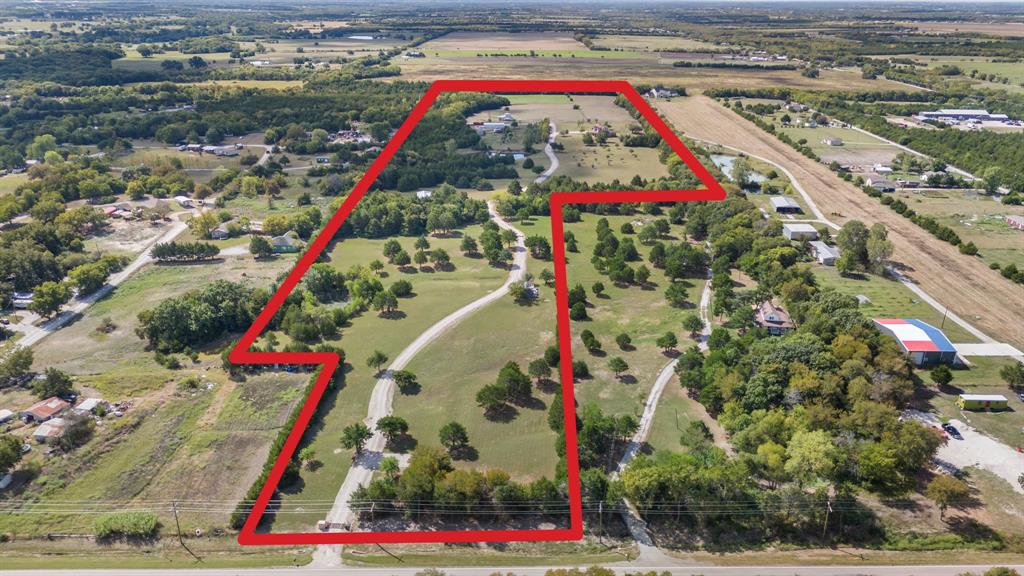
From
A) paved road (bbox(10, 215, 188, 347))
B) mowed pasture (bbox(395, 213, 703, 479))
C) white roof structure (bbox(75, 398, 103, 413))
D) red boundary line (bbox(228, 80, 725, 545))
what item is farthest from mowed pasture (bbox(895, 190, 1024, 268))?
paved road (bbox(10, 215, 188, 347))

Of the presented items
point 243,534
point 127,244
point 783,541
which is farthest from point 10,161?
point 783,541

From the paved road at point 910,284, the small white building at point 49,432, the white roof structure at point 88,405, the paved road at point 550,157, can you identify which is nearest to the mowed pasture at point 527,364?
the paved road at point 910,284

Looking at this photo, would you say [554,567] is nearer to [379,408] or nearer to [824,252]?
[379,408]

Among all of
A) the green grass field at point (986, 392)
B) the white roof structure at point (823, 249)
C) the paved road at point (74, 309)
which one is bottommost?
the paved road at point (74, 309)

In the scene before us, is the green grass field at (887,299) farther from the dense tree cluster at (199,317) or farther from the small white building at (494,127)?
the small white building at (494,127)

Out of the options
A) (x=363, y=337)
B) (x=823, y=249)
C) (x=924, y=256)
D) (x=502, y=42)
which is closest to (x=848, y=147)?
(x=924, y=256)

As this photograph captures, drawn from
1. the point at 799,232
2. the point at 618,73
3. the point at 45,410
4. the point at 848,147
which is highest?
the point at 618,73

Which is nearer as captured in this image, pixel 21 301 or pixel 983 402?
pixel 983 402
